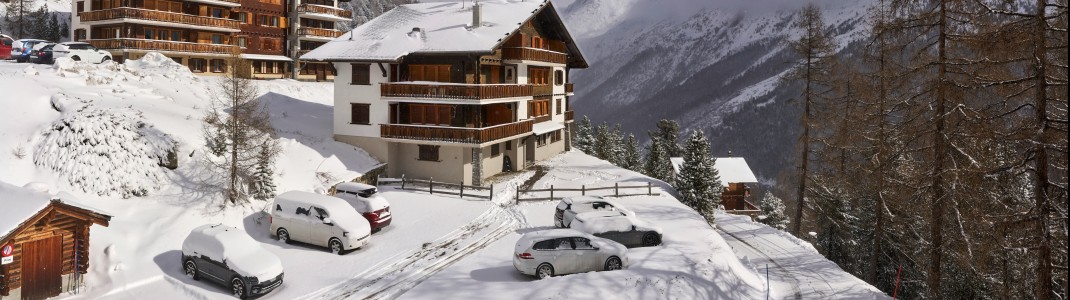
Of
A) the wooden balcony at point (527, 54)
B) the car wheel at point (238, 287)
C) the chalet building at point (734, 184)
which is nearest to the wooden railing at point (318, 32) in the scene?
the wooden balcony at point (527, 54)

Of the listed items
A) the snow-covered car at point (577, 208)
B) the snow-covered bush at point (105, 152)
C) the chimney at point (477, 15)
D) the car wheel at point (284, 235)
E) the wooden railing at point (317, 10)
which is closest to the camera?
the snow-covered bush at point (105, 152)

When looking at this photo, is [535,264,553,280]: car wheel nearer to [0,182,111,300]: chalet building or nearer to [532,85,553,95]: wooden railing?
[0,182,111,300]: chalet building

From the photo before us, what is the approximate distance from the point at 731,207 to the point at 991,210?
45157 mm

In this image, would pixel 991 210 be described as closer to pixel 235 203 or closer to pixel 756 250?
pixel 756 250

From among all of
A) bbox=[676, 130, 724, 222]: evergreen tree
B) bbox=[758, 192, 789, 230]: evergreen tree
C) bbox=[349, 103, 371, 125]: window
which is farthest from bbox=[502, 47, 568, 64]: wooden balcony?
bbox=[758, 192, 789, 230]: evergreen tree

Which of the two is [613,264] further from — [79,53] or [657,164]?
[657,164]

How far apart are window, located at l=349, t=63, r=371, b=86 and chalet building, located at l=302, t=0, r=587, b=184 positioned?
0.21 ft

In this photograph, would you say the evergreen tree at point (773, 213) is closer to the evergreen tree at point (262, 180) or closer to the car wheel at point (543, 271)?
the car wheel at point (543, 271)

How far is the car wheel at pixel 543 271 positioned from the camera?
22828 mm

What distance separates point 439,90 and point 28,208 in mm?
21821

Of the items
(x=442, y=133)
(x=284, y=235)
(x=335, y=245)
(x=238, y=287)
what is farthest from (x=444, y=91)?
(x=238, y=287)

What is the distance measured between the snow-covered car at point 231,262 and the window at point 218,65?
4029cm

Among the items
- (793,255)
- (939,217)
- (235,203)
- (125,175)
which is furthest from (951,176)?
(125,175)

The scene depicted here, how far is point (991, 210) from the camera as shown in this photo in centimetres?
2323
